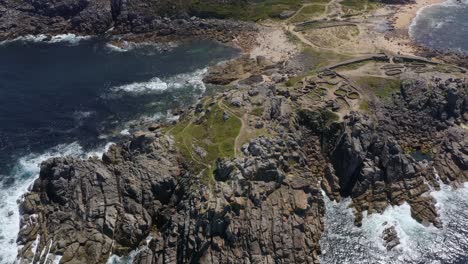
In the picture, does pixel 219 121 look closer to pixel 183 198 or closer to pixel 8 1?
pixel 183 198

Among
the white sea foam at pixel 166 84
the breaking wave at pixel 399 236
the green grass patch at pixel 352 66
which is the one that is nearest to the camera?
the breaking wave at pixel 399 236

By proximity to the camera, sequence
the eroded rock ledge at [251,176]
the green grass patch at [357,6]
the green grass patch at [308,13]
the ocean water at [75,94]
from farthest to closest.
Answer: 1. the green grass patch at [357,6]
2. the green grass patch at [308,13]
3. the ocean water at [75,94]
4. the eroded rock ledge at [251,176]

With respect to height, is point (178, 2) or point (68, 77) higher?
point (178, 2)

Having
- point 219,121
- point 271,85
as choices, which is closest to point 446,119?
point 271,85

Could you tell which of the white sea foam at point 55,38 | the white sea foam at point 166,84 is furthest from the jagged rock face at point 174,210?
the white sea foam at point 55,38

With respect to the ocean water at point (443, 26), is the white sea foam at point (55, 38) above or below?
below

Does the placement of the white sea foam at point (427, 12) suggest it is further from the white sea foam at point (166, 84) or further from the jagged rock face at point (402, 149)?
the white sea foam at point (166, 84)

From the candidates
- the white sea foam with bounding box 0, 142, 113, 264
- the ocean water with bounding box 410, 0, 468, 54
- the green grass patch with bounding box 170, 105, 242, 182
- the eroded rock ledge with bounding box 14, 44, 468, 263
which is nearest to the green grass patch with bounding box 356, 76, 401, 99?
the eroded rock ledge with bounding box 14, 44, 468, 263
